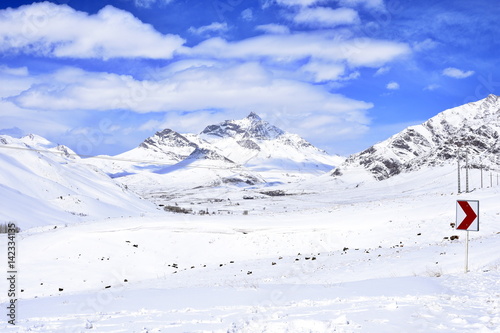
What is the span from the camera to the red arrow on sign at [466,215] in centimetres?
1677

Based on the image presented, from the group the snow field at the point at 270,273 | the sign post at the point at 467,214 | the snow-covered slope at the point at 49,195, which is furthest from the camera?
the snow-covered slope at the point at 49,195

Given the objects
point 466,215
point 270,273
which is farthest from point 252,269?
point 466,215

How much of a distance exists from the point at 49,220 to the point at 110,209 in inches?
726

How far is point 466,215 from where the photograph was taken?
55.3ft

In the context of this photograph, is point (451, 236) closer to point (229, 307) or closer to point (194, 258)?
point (194, 258)

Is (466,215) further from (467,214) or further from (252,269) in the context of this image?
(252,269)

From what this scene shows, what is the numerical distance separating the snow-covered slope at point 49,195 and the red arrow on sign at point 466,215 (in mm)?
37747

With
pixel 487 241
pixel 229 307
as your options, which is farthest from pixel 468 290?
pixel 487 241

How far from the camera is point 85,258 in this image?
3127 centimetres

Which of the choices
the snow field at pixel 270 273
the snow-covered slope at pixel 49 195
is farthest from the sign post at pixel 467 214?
the snow-covered slope at pixel 49 195

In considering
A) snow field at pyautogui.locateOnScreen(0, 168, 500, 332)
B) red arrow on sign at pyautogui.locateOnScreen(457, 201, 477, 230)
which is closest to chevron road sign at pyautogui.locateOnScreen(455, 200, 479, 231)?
red arrow on sign at pyautogui.locateOnScreen(457, 201, 477, 230)

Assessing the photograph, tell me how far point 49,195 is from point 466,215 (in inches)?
2447

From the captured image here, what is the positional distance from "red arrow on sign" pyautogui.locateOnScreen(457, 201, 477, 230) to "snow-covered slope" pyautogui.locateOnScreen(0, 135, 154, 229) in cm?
3775

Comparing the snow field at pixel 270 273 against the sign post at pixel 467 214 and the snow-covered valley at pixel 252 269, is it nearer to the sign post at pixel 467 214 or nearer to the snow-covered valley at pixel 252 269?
the snow-covered valley at pixel 252 269
